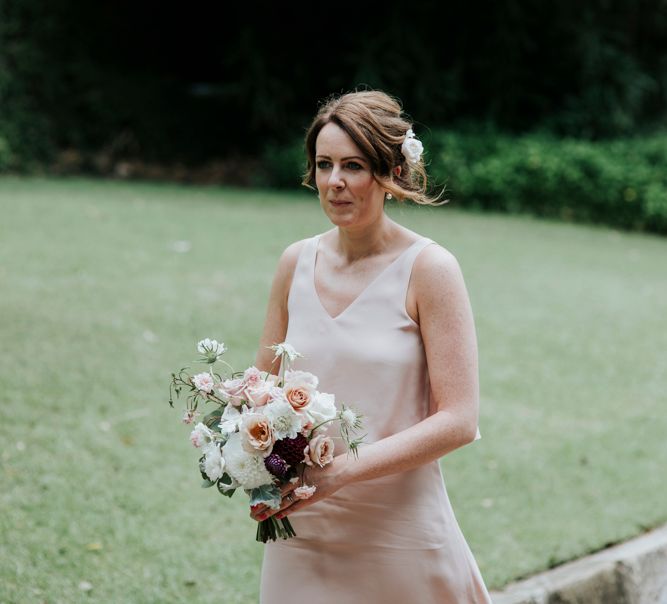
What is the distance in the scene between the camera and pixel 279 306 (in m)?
3.32

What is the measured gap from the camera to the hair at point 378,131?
2.96 meters

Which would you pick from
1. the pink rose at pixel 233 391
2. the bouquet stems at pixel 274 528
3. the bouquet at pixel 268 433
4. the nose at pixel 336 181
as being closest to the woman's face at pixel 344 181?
the nose at pixel 336 181

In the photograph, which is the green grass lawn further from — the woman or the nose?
the nose

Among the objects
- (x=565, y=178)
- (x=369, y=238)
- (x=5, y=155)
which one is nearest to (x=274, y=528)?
(x=369, y=238)

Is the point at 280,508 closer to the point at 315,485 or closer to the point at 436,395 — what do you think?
the point at 315,485

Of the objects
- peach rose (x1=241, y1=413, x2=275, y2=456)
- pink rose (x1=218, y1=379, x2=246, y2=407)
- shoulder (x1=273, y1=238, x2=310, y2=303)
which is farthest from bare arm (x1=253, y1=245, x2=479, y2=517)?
shoulder (x1=273, y1=238, x2=310, y2=303)

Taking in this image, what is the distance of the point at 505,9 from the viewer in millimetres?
18516

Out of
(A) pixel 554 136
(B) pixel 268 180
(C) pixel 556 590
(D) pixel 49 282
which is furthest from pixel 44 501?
(A) pixel 554 136

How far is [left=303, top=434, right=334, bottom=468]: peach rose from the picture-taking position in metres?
2.71

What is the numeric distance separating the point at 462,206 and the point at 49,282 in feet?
30.2

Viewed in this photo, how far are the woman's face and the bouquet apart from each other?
19.3 inches

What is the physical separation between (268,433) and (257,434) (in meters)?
0.04

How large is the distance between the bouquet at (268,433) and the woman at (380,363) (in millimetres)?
255

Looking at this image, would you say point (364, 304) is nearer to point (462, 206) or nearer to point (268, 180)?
point (462, 206)
